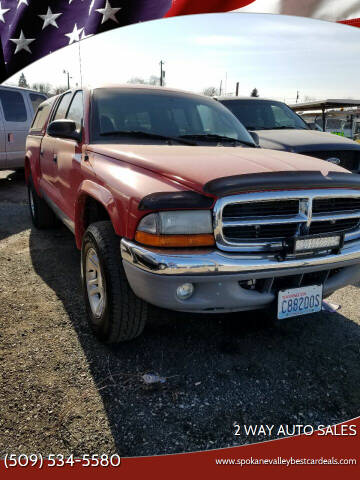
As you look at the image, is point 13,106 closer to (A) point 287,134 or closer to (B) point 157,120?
(A) point 287,134

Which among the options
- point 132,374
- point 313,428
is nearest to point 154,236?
point 132,374

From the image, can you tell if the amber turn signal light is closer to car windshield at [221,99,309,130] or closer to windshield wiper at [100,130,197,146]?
windshield wiper at [100,130,197,146]

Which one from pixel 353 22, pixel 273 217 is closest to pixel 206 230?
pixel 273 217

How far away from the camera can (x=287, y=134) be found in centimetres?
555

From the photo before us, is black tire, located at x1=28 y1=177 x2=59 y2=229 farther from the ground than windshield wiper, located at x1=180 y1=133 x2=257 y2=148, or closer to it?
closer to it

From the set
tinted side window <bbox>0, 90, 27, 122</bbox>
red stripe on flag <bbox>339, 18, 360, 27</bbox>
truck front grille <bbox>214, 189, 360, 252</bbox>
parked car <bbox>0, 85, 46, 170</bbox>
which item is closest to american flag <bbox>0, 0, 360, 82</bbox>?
red stripe on flag <bbox>339, 18, 360, 27</bbox>

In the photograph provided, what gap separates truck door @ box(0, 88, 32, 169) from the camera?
8.09 m

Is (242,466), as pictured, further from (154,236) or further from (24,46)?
(24,46)

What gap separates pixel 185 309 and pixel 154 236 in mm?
442

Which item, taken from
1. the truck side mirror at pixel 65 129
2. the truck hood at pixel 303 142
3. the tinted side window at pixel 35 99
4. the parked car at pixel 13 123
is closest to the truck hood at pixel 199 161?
the truck side mirror at pixel 65 129

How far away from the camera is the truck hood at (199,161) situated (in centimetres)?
209

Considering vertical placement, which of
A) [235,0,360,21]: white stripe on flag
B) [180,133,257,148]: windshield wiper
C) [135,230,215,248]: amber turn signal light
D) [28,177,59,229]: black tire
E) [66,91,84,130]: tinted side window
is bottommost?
[28,177,59,229]: black tire

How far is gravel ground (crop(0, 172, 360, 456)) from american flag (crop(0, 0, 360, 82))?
8.10 feet

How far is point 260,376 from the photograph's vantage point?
2.35m
